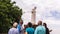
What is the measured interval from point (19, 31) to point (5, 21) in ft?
91.2

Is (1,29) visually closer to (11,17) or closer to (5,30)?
(5,30)

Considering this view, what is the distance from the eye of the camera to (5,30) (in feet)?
141

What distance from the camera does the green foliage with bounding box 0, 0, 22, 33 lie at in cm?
4284

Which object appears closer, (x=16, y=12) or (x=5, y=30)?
(x=5, y=30)

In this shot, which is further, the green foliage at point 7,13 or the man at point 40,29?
the green foliage at point 7,13

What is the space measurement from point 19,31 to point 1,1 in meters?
33.0

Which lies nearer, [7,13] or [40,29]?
[40,29]

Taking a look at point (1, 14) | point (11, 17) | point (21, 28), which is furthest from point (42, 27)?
point (11, 17)

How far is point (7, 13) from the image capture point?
46438 millimetres

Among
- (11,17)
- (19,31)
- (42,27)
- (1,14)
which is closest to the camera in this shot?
(42,27)

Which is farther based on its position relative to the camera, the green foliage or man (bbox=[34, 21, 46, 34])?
the green foliage

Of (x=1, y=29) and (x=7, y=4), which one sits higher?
(x=7, y=4)

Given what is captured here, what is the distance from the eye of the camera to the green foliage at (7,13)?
4284 cm

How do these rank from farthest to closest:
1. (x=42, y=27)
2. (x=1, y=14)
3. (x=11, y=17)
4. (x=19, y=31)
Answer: (x=11, y=17) → (x=1, y=14) → (x=19, y=31) → (x=42, y=27)
